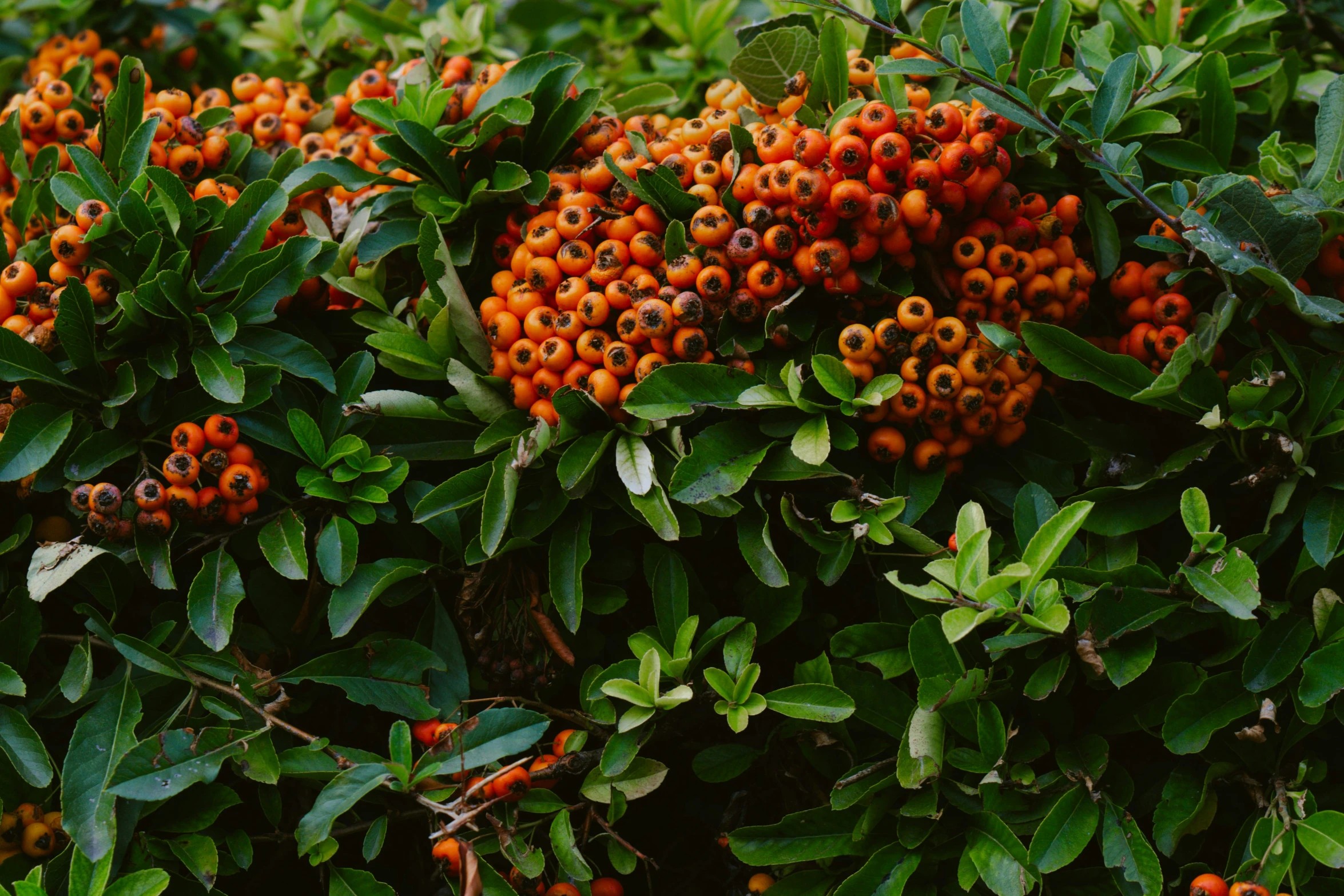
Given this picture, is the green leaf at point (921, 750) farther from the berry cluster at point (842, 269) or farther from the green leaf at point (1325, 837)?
the green leaf at point (1325, 837)

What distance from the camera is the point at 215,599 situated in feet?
6.87

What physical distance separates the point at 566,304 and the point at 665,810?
1.29 meters

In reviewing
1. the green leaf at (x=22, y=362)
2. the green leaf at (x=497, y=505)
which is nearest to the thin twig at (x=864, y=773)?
the green leaf at (x=497, y=505)

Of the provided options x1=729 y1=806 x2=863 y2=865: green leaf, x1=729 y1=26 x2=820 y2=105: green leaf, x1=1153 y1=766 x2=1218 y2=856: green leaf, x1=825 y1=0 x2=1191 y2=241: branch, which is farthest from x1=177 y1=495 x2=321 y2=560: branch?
x1=1153 y1=766 x2=1218 y2=856: green leaf

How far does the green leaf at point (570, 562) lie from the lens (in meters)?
2.08

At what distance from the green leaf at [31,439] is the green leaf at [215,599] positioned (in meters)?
0.38

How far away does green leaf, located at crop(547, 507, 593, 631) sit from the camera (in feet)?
6.82

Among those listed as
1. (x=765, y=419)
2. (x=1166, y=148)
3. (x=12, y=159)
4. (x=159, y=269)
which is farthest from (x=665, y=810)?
(x=12, y=159)

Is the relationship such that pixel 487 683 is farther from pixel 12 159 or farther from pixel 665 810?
pixel 12 159

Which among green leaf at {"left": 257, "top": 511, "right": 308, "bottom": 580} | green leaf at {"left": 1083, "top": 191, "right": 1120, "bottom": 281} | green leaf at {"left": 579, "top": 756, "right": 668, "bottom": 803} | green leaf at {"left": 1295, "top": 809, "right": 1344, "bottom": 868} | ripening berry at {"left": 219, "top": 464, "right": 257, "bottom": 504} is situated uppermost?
green leaf at {"left": 1083, "top": 191, "right": 1120, "bottom": 281}

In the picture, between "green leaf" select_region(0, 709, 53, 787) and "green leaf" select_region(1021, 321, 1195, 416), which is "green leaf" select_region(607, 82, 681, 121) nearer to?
"green leaf" select_region(1021, 321, 1195, 416)

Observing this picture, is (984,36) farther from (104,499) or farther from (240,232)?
(104,499)

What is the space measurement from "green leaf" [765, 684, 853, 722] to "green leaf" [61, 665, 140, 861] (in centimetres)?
129

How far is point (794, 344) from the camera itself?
→ 7.23ft
